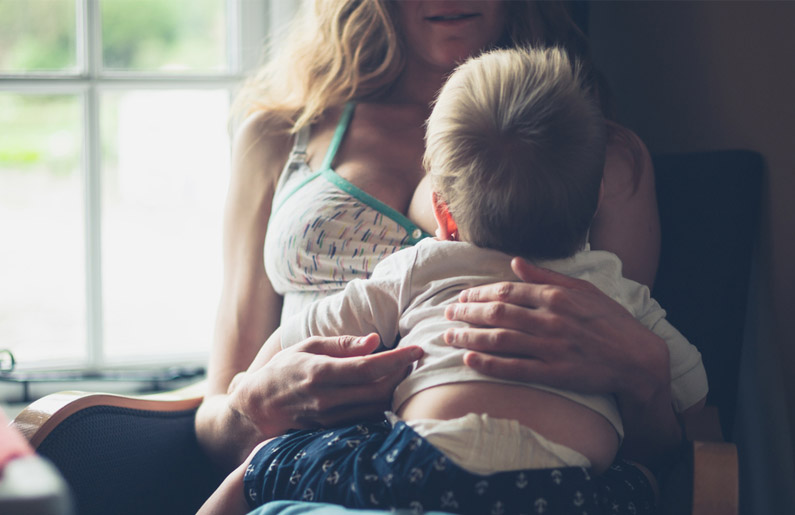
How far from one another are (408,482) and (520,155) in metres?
0.42

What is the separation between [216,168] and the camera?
2072mm

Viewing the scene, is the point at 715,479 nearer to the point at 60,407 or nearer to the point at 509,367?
the point at 509,367

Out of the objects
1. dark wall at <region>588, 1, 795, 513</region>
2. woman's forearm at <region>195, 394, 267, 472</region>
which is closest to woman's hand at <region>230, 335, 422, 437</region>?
woman's forearm at <region>195, 394, 267, 472</region>

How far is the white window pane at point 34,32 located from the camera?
1835mm

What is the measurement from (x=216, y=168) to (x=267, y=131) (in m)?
0.56

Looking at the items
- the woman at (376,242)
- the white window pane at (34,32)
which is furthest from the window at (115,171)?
the woman at (376,242)

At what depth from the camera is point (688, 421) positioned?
119 cm

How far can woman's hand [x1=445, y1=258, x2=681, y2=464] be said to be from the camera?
0.97m

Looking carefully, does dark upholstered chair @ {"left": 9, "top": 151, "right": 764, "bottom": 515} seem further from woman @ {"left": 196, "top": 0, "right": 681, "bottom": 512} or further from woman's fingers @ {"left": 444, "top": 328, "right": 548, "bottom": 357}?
woman's fingers @ {"left": 444, "top": 328, "right": 548, "bottom": 357}

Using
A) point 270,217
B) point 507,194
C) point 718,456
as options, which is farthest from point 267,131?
point 718,456

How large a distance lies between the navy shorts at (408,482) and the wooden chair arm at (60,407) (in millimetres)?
312

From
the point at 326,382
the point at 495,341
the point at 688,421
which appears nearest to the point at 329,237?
the point at 326,382

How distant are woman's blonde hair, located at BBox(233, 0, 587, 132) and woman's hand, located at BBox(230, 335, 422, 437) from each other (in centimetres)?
58

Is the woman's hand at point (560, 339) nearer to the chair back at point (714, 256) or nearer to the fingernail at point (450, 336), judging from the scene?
the fingernail at point (450, 336)
